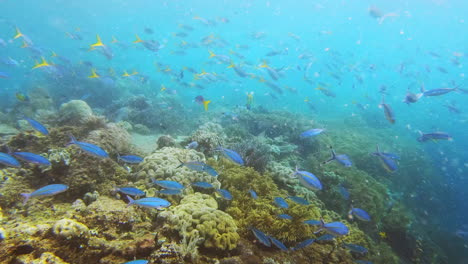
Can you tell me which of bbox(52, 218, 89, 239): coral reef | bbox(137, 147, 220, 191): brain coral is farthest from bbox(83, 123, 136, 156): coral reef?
bbox(52, 218, 89, 239): coral reef

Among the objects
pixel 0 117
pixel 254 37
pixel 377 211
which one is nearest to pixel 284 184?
pixel 377 211

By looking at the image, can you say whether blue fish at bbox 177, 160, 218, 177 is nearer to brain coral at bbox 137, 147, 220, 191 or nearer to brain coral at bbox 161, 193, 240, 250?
brain coral at bbox 161, 193, 240, 250

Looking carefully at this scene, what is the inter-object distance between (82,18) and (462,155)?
10932cm

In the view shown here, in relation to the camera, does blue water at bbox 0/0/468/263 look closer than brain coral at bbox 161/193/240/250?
No

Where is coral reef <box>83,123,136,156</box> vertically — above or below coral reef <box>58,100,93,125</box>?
above

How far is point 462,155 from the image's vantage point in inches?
811

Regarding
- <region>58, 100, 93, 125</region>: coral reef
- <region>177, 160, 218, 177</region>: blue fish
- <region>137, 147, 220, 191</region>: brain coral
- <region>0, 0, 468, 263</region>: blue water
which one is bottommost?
<region>0, 0, 468, 263</region>: blue water

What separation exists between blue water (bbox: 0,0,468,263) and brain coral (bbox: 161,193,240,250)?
7.87m

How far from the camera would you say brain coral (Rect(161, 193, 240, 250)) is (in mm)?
3479

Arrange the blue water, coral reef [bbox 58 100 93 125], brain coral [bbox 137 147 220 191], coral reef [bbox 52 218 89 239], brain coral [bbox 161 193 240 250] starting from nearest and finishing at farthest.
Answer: coral reef [bbox 52 218 89 239] → brain coral [bbox 161 193 240 250] → brain coral [bbox 137 147 220 191] → coral reef [bbox 58 100 93 125] → the blue water

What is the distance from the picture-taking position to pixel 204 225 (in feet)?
11.9

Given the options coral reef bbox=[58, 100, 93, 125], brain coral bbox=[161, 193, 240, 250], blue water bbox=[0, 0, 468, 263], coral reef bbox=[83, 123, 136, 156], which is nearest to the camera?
brain coral bbox=[161, 193, 240, 250]

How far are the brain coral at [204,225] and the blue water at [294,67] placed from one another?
310 inches

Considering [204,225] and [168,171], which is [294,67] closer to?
[168,171]
